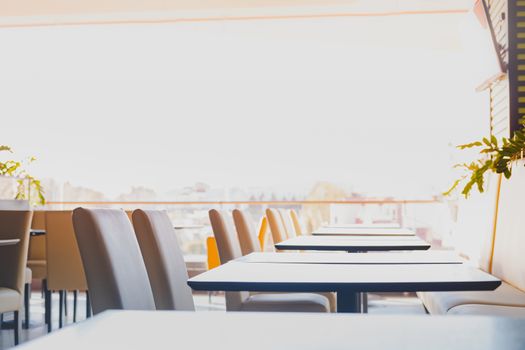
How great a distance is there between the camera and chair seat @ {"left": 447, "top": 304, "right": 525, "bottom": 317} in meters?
2.68

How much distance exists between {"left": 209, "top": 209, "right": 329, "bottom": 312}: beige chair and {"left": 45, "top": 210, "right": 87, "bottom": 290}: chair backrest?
189 centimetres

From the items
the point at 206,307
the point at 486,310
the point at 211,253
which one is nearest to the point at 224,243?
the point at 486,310

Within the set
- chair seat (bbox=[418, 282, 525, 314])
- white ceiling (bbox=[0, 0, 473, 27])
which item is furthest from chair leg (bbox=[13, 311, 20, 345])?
white ceiling (bbox=[0, 0, 473, 27])

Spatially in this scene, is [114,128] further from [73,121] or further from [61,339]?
[61,339]

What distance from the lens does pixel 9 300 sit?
3.39m

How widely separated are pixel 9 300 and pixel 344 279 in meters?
2.37

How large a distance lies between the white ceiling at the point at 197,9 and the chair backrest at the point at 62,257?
3.50 meters

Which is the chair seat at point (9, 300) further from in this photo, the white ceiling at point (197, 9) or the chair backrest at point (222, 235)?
the white ceiling at point (197, 9)

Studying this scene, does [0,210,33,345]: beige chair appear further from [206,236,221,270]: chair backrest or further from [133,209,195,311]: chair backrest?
[206,236,221,270]: chair backrest

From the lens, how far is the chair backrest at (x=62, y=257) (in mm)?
4559

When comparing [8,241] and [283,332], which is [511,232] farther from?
[283,332]

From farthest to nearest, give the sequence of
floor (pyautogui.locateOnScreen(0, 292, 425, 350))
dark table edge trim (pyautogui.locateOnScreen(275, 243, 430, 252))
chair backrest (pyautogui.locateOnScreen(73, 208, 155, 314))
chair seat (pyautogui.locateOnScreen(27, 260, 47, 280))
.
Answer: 1. chair seat (pyautogui.locateOnScreen(27, 260, 47, 280))
2. floor (pyautogui.locateOnScreen(0, 292, 425, 350))
3. dark table edge trim (pyautogui.locateOnScreen(275, 243, 430, 252))
4. chair backrest (pyautogui.locateOnScreen(73, 208, 155, 314))

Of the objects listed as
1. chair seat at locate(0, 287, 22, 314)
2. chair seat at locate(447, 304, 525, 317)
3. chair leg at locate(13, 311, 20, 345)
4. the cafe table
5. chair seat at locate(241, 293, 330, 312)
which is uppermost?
the cafe table

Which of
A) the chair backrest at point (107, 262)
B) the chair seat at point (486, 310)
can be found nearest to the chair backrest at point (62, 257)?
the chair seat at point (486, 310)
